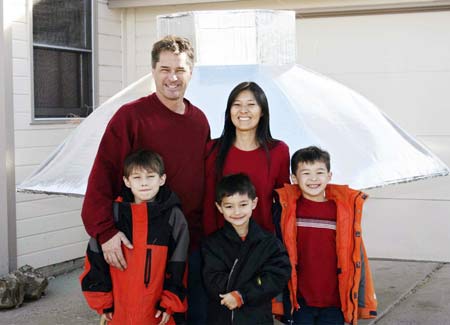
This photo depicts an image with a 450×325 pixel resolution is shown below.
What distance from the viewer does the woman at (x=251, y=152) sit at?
384cm

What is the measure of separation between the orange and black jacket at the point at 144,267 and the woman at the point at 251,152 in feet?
0.99

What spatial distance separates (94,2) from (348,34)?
258 centimetres

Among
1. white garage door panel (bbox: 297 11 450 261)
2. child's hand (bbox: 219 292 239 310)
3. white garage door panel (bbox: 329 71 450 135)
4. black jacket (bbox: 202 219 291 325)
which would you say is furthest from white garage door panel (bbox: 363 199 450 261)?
child's hand (bbox: 219 292 239 310)

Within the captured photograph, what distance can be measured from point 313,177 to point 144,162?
871 millimetres

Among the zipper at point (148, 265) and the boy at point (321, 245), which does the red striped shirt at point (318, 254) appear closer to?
the boy at point (321, 245)

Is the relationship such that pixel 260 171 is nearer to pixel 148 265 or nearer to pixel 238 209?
pixel 238 209

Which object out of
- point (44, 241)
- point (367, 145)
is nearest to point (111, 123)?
point (367, 145)

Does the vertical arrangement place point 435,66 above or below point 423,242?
above

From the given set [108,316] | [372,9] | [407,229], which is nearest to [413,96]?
[372,9]

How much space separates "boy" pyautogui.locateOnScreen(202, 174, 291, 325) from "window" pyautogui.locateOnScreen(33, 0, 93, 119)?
154 inches

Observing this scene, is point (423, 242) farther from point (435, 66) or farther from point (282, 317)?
point (282, 317)

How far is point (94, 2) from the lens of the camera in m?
7.84

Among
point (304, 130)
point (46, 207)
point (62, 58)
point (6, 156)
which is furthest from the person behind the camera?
point (62, 58)

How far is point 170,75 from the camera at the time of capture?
12.4ft
